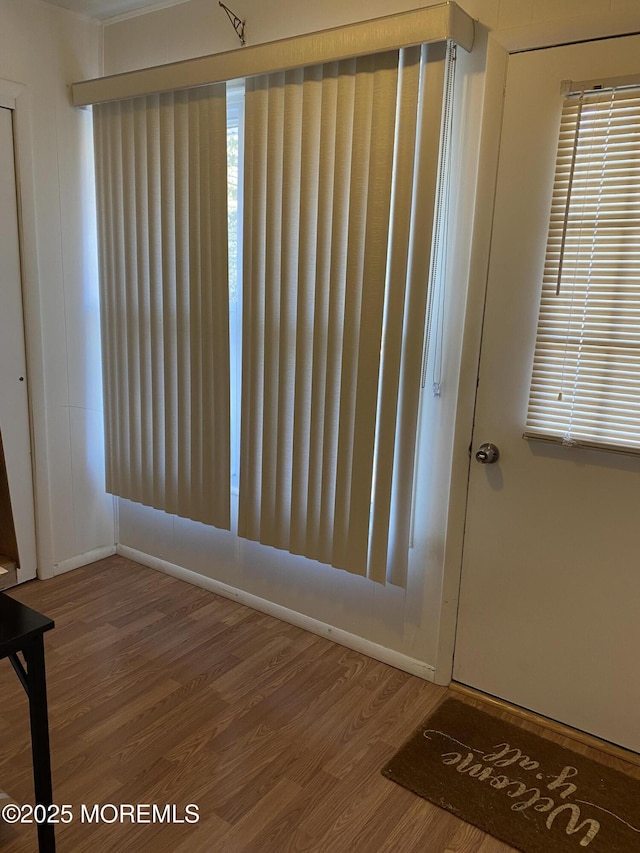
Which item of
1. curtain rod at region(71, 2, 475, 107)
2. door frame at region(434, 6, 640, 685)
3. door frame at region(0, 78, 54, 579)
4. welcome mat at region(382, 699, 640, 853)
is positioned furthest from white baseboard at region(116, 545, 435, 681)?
curtain rod at region(71, 2, 475, 107)

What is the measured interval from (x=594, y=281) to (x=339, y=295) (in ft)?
2.68

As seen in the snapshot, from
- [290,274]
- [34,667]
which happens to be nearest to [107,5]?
[290,274]

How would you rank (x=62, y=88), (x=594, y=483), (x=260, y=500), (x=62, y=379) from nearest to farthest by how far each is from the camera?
(x=594, y=483) < (x=260, y=500) < (x=62, y=88) < (x=62, y=379)

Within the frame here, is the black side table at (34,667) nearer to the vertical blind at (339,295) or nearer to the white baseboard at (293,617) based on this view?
the vertical blind at (339,295)

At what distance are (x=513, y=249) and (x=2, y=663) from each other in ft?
7.59

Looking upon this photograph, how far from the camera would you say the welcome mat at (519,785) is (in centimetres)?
175

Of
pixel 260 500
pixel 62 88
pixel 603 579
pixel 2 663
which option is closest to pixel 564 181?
pixel 603 579

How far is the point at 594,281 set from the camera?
1.89m

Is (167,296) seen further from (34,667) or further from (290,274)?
(34,667)

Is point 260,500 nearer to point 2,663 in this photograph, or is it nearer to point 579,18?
point 2,663

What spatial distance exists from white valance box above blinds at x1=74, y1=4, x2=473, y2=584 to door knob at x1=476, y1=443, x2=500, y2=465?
220 mm

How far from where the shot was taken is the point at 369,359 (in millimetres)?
2225

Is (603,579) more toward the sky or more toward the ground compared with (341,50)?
more toward the ground

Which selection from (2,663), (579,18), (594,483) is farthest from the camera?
(2,663)
